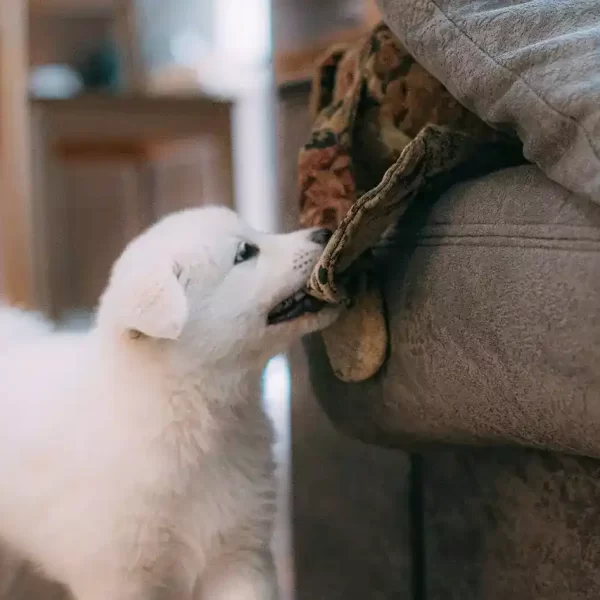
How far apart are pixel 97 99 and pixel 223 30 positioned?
100cm

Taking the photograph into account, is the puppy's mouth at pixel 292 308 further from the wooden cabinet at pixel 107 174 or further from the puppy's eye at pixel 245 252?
the wooden cabinet at pixel 107 174

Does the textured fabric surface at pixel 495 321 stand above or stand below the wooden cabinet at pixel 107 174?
below

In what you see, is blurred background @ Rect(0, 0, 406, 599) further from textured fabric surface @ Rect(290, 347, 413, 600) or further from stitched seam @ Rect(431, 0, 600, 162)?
stitched seam @ Rect(431, 0, 600, 162)

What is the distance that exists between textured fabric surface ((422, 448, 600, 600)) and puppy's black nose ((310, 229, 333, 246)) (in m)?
0.32

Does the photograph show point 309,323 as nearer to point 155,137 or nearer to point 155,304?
point 155,304

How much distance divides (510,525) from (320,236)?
0.42 metres

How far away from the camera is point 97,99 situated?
2738mm

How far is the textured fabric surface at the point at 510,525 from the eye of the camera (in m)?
0.93

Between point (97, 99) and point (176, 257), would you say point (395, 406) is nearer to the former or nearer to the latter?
point (176, 257)

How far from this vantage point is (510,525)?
1.01 metres

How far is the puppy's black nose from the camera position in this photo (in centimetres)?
103

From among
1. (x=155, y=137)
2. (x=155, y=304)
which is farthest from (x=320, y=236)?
(x=155, y=137)

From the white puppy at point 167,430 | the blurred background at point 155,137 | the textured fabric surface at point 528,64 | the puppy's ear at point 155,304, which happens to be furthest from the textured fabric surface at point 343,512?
the textured fabric surface at point 528,64

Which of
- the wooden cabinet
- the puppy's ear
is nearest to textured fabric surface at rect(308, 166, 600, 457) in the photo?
the puppy's ear
